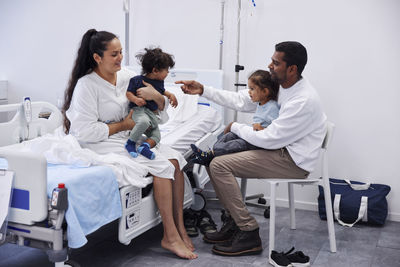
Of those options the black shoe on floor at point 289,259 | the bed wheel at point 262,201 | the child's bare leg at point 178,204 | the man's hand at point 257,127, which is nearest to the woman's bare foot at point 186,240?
the child's bare leg at point 178,204

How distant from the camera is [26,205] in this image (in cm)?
205

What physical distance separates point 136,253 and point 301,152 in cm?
106

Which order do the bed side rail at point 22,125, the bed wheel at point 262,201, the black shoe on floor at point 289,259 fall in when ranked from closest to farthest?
the black shoe on floor at point 289,259 < the bed side rail at point 22,125 < the bed wheel at point 262,201

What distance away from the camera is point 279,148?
275 cm

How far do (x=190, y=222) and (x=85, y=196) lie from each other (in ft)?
3.46

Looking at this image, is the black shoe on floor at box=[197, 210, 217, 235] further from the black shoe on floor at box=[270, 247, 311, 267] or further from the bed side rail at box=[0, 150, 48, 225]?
the bed side rail at box=[0, 150, 48, 225]

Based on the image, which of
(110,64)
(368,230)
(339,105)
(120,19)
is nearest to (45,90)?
(120,19)

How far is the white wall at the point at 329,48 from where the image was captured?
3.40 metres

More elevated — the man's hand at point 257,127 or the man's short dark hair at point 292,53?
the man's short dark hair at point 292,53

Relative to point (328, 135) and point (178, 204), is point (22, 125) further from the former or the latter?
point (328, 135)

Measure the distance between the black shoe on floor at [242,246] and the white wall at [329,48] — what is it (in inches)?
40.8

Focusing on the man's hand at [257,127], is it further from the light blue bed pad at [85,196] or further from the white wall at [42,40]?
the white wall at [42,40]

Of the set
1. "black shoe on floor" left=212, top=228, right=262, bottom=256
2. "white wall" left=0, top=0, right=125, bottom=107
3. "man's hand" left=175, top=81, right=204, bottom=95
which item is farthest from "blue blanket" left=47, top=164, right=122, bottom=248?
"white wall" left=0, top=0, right=125, bottom=107

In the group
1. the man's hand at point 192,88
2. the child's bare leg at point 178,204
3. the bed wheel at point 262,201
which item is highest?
the man's hand at point 192,88
